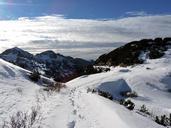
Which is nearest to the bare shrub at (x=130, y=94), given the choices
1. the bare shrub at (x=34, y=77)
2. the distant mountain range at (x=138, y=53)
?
the bare shrub at (x=34, y=77)

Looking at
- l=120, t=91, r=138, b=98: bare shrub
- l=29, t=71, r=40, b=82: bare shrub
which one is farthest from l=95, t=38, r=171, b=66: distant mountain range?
l=29, t=71, r=40, b=82: bare shrub

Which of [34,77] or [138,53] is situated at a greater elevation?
[138,53]

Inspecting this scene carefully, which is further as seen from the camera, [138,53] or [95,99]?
[138,53]

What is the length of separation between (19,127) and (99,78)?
24632mm

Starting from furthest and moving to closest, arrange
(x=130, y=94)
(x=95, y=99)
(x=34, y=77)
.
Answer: (x=34, y=77) → (x=130, y=94) → (x=95, y=99)

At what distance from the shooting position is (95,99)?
1848 centimetres

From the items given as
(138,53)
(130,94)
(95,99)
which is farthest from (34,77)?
(138,53)

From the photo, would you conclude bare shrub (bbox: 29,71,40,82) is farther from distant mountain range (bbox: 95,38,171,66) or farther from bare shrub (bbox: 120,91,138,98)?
distant mountain range (bbox: 95,38,171,66)

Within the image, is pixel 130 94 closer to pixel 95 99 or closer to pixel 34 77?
pixel 34 77

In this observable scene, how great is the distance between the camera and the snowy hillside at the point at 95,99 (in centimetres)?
1255

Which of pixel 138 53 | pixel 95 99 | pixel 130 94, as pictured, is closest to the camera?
pixel 95 99

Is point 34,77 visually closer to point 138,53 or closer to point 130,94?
point 130,94

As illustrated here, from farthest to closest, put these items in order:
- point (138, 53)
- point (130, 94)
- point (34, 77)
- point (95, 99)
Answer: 1. point (138, 53)
2. point (34, 77)
3. point (130, 94)
4. point (95, 99)

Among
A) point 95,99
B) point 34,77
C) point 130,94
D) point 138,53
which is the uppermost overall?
point 95,99
